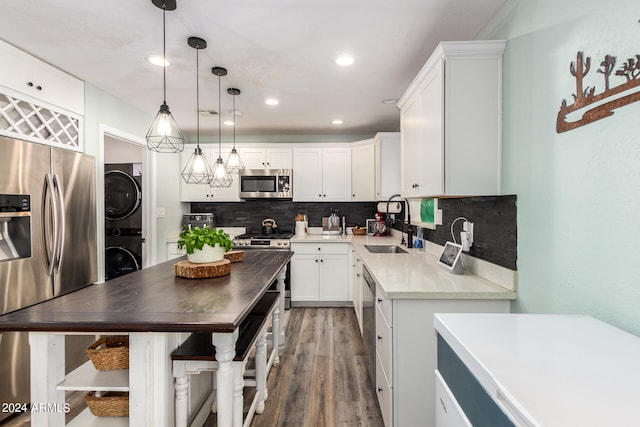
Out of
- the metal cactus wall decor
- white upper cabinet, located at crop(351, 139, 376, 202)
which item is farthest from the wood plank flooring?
the metal cactus wall decor

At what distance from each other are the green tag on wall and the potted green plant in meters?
2.00

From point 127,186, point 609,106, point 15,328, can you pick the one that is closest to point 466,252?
point 609,106

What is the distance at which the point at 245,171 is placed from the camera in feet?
15.2

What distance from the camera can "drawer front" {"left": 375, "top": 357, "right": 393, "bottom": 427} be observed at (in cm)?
175

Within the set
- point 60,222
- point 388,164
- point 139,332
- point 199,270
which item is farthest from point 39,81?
point 388,164

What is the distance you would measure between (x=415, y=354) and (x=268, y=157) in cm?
357

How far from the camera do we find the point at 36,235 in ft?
7.57

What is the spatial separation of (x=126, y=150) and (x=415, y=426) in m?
4.70

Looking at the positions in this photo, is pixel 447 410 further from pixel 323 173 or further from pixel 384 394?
pixel 323 173

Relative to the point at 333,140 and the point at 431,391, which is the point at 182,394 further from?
the point at 333,140

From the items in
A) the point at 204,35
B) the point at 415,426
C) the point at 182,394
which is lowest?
the point at 415,426

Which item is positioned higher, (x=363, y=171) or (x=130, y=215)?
(x=363, y=171)

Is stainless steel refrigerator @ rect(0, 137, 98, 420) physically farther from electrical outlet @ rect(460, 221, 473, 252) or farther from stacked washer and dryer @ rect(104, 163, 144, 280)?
electrical outlet @ rect(460, 221, 473, 252)

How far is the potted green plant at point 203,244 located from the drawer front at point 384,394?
4.03 ft
